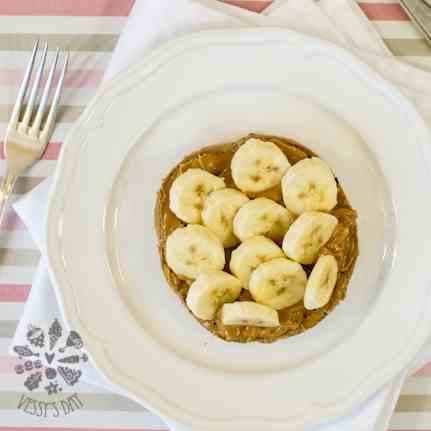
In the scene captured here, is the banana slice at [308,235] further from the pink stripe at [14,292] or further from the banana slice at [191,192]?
the pink stripe at [14,292]

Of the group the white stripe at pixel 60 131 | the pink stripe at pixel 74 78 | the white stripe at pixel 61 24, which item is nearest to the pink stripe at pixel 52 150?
the white stripe at pixel 60 131

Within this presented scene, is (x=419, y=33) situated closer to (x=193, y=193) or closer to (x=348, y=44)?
(x=348, y=44)

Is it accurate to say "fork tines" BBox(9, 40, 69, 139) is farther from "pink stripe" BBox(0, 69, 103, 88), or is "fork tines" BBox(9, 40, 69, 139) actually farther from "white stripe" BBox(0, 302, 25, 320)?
"white stripe" BBox(0, 302, 25, 320)

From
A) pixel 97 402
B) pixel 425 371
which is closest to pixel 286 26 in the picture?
pixel 425 371

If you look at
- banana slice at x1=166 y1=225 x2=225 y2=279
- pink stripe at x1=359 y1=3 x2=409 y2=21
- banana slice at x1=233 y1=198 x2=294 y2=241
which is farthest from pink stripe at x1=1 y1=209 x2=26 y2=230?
pink stripe at x1=359 y1=3 x2=409 y2=21

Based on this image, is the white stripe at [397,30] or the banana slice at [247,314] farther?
the white stripe at [397,30]
